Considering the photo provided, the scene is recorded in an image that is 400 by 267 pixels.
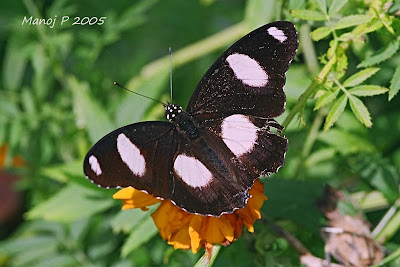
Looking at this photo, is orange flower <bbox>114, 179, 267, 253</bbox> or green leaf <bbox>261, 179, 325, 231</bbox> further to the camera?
green leaf <bbox>261, 179, 325, 231</bbox>

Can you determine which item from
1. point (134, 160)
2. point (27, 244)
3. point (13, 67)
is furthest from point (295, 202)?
point (13, 67)

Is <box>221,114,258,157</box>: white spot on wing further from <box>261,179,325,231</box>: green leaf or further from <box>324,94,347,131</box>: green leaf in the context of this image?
<box>261,179,325,231</box>: green leaf

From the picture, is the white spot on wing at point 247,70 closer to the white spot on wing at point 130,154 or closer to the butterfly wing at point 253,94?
the butterfly wing at point 253,94

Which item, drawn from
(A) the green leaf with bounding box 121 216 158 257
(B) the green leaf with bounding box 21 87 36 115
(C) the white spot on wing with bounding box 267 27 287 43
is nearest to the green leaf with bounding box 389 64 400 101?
(C) the white spot on wing with bounding box 267 27 287 43

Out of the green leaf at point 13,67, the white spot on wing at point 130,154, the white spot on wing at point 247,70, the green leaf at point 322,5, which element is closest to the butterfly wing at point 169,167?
the white spot on wing at point 130,154

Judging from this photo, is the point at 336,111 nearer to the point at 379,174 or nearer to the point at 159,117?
the point at 379,174
